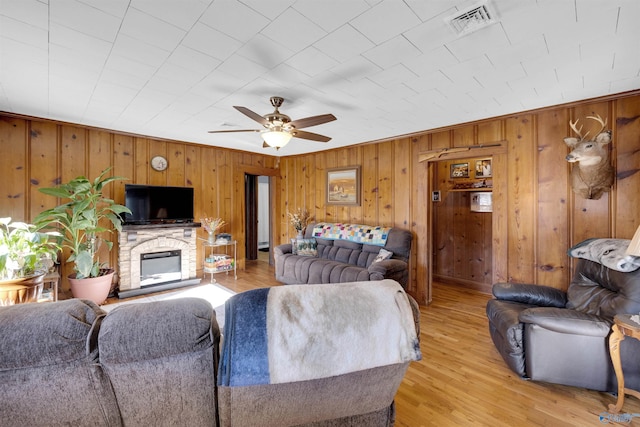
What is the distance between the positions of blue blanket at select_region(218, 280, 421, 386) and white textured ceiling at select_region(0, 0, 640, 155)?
5.04ft

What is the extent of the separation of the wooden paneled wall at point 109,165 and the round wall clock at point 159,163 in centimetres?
7

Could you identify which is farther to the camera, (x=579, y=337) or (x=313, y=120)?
(x=313, y=120)

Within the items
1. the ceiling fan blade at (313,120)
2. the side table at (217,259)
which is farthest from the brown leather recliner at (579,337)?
the side table at (217,259)

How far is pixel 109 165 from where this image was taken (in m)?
4.11

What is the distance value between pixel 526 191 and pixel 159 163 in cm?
530

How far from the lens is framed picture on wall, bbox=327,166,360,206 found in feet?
15.9

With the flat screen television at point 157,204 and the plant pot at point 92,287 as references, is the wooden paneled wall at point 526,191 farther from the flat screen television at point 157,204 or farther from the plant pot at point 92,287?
the plant pot at point 92,287

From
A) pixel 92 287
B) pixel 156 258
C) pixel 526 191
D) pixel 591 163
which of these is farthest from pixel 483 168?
pixel 92 287

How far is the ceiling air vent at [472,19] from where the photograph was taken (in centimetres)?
153

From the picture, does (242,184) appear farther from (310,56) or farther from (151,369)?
(151,369)

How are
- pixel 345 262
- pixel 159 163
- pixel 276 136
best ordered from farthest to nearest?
pixel 159 163 → pixel 345 262 → pixel 276 136

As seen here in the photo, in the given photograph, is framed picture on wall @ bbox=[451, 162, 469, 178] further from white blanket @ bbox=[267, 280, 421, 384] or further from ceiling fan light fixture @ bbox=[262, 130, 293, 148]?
white blanket @ bbox=[267, 280, 421, 384]

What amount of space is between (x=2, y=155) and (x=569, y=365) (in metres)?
6.21

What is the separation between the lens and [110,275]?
11.8 ft
